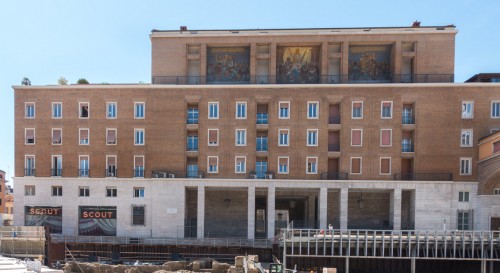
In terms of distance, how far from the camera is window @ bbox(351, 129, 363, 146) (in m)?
54.6

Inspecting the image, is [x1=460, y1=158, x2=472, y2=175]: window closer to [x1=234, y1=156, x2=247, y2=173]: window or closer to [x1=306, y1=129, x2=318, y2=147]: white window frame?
[x1=306, y1=129, x2=318, y2=147]: white window frame

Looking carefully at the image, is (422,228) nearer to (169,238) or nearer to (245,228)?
(245,228)

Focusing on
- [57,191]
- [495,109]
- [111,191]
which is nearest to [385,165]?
[495,109]

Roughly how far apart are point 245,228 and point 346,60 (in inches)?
1108

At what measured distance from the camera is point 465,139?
53.5m

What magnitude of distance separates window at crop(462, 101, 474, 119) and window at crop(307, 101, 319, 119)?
64.5 feet

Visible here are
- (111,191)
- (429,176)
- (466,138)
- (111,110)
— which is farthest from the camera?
(111,110)

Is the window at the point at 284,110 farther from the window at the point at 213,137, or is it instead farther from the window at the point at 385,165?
the window at the point at 385,165

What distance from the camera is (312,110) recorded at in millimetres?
55188

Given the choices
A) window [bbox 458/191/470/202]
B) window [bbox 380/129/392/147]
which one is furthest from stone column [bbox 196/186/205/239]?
window [bbox 458/191/470/202]

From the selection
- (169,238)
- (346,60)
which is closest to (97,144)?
(169,238)

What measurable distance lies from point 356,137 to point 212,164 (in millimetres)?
20374

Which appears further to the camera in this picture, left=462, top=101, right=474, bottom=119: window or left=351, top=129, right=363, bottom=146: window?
left=351, top=129, right=363, bottom=146: window

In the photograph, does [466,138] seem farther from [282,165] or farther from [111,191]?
[111,191]
